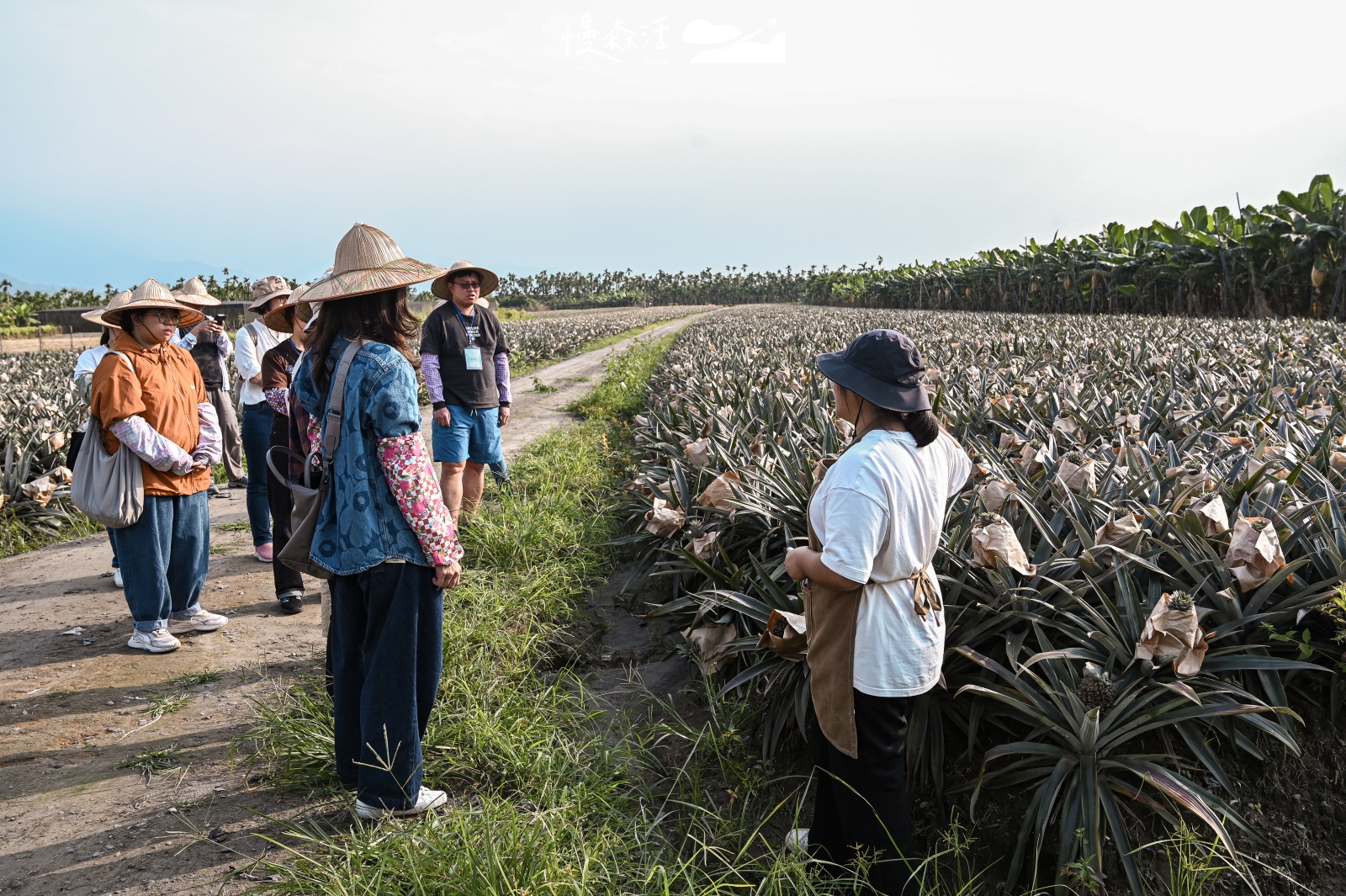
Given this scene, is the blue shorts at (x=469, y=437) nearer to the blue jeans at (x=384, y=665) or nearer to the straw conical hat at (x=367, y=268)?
the straw conical hat at (x=367, y=268)

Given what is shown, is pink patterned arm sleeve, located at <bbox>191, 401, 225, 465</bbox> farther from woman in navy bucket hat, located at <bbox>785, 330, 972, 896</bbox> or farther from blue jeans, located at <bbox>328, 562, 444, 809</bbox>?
woman in navy bucket hat, located at <bbox>785, 330, 972, 896</bbox>

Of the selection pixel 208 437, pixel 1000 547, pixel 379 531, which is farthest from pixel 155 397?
pixel 1000 547

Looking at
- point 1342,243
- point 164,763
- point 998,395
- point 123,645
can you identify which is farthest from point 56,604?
point 1342,243

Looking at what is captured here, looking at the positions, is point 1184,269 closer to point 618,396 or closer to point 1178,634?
point 618,396

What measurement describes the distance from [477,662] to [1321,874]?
296 centimetres

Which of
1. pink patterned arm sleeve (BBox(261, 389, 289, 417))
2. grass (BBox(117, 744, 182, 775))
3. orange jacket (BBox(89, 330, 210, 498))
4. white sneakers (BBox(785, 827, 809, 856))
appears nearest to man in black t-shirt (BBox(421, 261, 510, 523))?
pink patterned arm sleeve (BBox(261, 389, 289, 417))

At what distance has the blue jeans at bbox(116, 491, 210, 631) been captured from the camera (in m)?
3.79

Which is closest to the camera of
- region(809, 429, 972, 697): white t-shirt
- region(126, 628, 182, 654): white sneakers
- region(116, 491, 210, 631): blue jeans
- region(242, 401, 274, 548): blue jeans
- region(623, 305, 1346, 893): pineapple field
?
region(809, 429, 972, 697): white t-shirt

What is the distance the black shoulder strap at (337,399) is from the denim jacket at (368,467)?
0.01 meters

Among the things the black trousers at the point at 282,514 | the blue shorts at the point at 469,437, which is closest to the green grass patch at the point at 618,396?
the blue shorts at the point at 469,437

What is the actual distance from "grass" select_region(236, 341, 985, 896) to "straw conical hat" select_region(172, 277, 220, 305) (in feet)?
7.78

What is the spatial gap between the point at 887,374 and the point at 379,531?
156cm

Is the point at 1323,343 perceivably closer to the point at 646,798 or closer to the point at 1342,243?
the point at 646,798

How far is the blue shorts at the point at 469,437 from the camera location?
5262 mm
